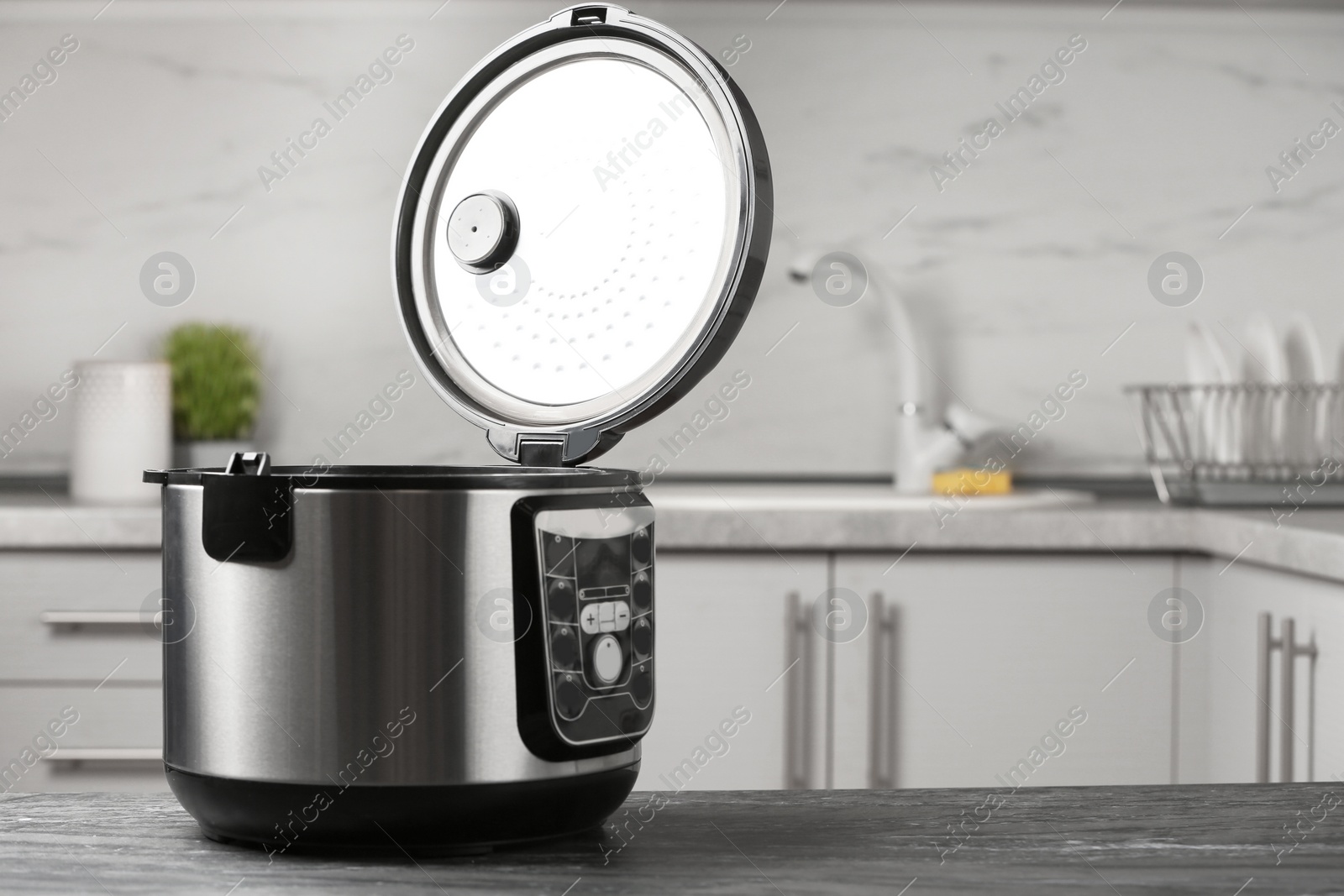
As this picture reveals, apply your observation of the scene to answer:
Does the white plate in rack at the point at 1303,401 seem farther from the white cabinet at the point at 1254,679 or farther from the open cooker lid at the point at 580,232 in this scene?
the open cooker lid at the point at 580,232

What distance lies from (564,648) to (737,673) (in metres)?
1.18

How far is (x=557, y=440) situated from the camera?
0.51 metres

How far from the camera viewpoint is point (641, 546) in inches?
18.3

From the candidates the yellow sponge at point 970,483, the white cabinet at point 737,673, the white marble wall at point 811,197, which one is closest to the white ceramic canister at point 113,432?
the white marble wall at point 811,197

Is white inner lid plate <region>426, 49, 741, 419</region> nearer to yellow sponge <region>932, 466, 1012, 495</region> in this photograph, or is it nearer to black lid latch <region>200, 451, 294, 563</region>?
black lid latch <region>200, 451, 294, 563</region>

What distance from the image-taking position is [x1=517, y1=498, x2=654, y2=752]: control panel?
43 centimetres

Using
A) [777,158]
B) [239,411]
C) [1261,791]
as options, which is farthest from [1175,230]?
[1261,791]

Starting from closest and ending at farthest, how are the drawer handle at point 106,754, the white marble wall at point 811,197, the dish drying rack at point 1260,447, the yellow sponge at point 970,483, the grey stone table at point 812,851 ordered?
the grey stone table at point 812,851
the drawer handle at point 106,754
the dish drying rack at point 1260,447
the yellow sponge at point 970,483
the white marble wall at point 811,197

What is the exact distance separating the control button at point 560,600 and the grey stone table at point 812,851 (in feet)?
0.27

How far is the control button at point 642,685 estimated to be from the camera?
1.52 feet

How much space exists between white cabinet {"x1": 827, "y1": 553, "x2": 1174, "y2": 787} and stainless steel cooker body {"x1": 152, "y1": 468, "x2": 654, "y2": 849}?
1200mm

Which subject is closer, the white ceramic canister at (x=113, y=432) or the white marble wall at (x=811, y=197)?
the white ceramic canister at (x=113, y=432)

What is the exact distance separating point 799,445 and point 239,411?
0.96m

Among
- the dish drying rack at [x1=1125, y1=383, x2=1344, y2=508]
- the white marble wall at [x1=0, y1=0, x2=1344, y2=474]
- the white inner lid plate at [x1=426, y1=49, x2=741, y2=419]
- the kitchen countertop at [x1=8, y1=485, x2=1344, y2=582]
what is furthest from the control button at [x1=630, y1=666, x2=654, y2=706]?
the white marble wall at [x1=0, y1=0, x2=1344, y2=474]
